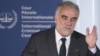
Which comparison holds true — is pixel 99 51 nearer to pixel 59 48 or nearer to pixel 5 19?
pixel 59 48

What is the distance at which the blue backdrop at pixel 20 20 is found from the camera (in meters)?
3.31

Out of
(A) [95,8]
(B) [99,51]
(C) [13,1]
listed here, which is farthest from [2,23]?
(B) [99,51]

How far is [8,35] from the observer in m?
3.38

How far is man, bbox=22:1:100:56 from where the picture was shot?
6.16 feet

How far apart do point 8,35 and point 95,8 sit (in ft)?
4.43

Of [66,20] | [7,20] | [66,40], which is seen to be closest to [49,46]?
[66,40]

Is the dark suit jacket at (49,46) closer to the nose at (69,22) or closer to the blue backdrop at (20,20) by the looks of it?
the nose at (69,22)

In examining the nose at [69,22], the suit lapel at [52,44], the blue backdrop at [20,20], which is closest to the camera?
the nose at [69,22]

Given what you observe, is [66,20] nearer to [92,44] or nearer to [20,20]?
[92,44]

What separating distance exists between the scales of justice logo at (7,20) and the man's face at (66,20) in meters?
1.52

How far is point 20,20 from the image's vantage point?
132 inches

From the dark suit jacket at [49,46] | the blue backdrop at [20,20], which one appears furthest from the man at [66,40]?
the blue backdrop at [20,20]

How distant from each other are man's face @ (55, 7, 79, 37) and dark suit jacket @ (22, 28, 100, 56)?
139 mm

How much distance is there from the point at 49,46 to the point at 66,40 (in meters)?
0.15
